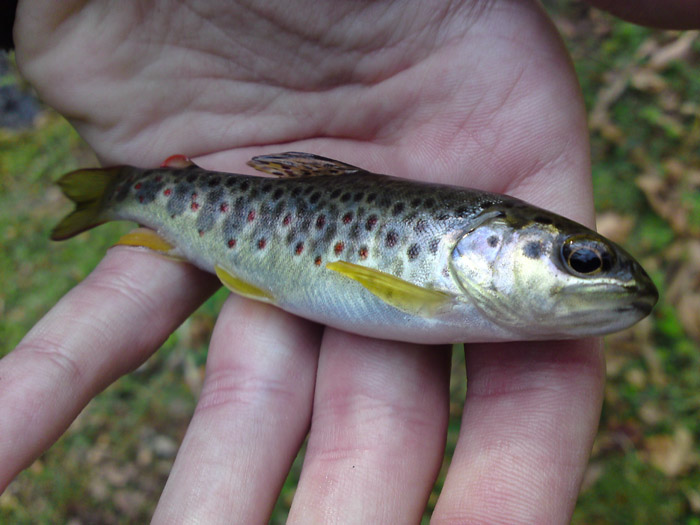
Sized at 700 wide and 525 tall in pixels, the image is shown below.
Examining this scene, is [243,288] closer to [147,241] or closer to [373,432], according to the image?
[147,241]

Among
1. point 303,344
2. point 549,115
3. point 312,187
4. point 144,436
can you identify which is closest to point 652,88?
point 549,115

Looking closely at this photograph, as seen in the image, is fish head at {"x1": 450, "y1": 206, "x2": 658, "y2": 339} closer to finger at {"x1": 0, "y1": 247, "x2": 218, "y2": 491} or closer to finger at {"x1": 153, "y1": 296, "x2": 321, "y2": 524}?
finger at {"x1": 153, "y1": 296, "x2": 321, "y2": 524}

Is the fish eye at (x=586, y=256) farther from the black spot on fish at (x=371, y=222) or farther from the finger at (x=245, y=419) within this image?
the finger at (x=245, y=419)

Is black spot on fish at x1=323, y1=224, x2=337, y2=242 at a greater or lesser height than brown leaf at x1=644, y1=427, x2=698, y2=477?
greater

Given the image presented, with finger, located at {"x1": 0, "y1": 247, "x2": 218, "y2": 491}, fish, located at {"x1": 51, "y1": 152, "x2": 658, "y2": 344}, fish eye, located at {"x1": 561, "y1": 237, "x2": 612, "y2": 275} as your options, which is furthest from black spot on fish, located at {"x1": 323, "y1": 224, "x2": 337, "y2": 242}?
fish eye, located at {"x1": 561, "y1": 237, "x2": 612, "y2": 275}

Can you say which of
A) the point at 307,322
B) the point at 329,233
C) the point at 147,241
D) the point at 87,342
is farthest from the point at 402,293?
the point at 147,241

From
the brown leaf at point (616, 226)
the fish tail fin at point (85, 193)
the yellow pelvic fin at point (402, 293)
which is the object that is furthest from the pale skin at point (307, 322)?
→ the brown leaf at point (616, 226)

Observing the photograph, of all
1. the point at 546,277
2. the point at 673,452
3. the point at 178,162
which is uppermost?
the point at 546,277
